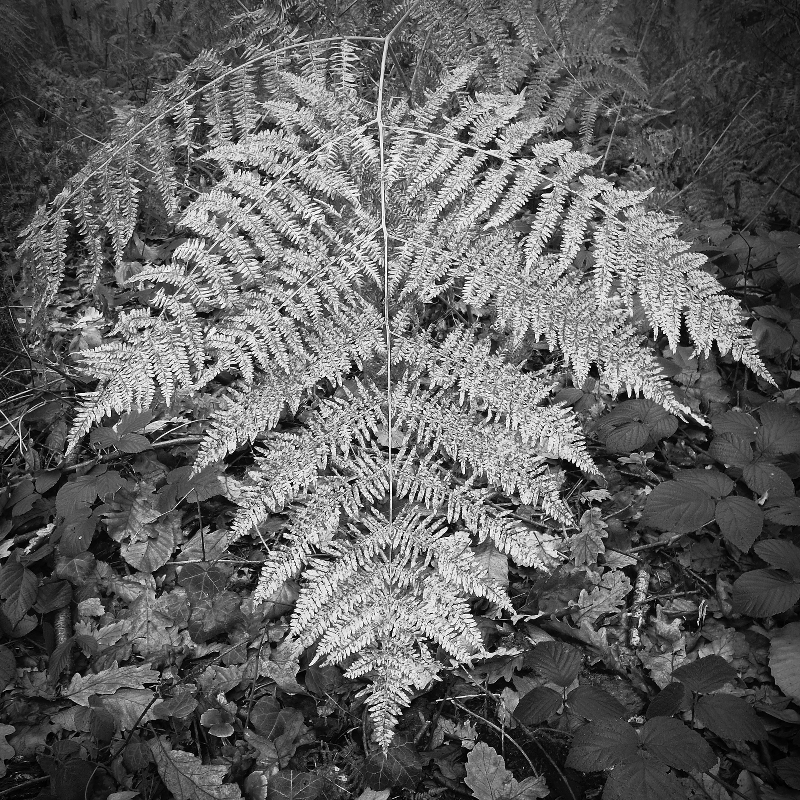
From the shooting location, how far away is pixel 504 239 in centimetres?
167

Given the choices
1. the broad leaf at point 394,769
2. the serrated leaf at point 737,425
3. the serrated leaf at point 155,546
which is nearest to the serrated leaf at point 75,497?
the serrated leaf at point 155,546

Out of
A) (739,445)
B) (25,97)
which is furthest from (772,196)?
(25,97)

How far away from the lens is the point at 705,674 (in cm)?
205

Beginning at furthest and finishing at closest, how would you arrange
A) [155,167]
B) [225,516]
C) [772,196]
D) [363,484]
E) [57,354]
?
[772,196] < [57,354] < [225,516] < [155,167] < [363,484]

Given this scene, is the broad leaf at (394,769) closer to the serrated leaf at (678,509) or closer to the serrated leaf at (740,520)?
the serrated leaf at (678,509)

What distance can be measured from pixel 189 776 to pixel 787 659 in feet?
7.32

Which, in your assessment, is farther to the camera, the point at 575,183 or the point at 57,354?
the point at 57,354

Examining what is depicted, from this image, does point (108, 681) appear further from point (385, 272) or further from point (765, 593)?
point (765, 593)

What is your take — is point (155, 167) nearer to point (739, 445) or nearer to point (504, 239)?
point (504, 239)

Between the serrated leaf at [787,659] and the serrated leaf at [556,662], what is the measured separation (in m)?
0.80

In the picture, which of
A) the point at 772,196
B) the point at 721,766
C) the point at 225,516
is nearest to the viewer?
the point at 721,766

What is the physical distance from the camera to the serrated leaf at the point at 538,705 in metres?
2.03

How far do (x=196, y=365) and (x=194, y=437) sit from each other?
4.42 feet

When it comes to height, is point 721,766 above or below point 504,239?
below
